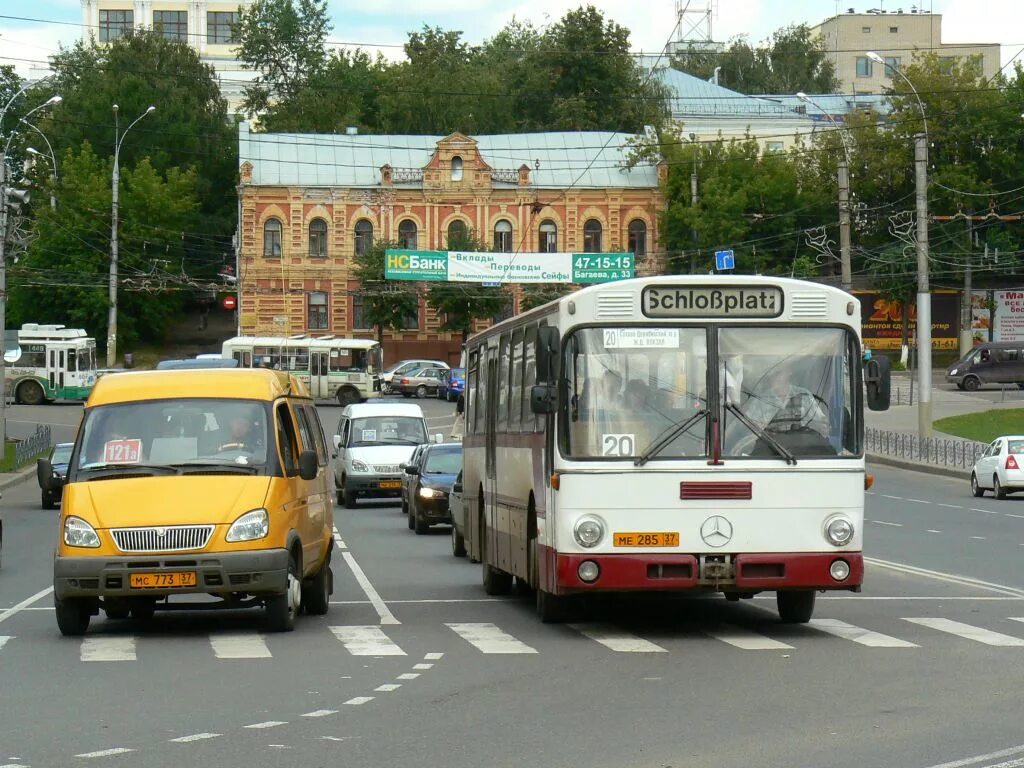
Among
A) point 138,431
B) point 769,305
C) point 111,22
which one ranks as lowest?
point 138,431

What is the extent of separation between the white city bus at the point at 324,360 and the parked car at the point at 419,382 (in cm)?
341

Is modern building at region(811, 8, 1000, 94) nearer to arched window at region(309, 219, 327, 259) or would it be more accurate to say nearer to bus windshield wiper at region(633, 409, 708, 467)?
arched window at region(309, 219, 327, 259)

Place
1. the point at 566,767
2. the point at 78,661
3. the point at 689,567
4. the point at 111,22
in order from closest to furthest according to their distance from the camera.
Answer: the point at 566,767
the point at 78,661
the point at 689,567
the point at 111,22

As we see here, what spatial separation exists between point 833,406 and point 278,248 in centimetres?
7727

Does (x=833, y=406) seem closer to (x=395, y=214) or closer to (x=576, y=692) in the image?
(x=576, y=692)

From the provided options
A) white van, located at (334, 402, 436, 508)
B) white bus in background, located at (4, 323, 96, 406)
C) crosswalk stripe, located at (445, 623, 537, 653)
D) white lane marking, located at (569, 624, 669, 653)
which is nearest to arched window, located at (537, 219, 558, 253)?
white bus in background, located at (4, 323, 96, 406)

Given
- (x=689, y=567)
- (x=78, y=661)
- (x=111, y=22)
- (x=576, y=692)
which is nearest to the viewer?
(x=576, y=692)

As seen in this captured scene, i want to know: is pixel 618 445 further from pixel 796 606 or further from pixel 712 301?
pixel 796 606

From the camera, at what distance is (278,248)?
89.8 meters

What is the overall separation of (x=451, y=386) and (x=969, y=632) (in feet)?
205

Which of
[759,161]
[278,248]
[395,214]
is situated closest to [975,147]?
[759,161]

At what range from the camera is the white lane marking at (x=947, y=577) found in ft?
60.0

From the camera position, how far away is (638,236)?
92.1m

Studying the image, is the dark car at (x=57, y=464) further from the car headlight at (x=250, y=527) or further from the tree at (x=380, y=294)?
the tree at (x=380, y=294)
